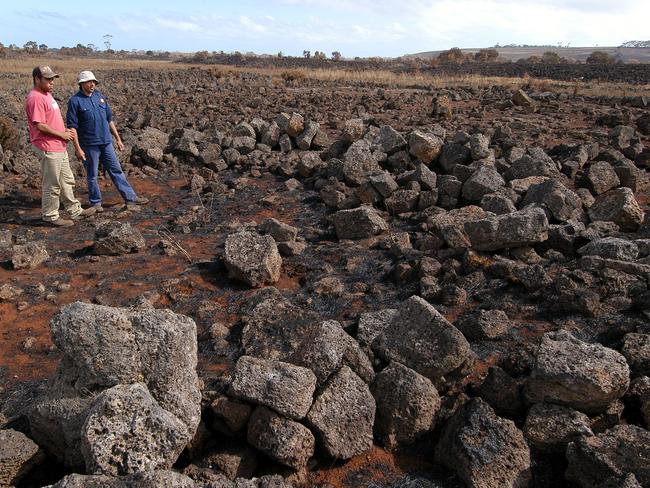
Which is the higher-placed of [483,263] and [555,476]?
[483,263]

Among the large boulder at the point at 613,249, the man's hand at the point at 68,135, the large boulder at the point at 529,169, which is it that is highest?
the man's hand at the point at 68,135

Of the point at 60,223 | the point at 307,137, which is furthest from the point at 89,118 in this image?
A: the point at 307,137

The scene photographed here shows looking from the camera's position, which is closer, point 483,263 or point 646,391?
→ point 646,391

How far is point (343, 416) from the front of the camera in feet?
10.6

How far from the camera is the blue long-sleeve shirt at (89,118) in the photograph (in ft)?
22.9

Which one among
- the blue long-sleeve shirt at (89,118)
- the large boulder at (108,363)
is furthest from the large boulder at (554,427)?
the blue long-sleeve shirt at (89,118)

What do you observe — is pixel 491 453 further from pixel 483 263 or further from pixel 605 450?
pixel 483 263

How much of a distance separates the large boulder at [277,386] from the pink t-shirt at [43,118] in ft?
15.4

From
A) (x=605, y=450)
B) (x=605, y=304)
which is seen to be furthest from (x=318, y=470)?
(x=605, y=304)

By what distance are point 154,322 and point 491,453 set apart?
206 cm

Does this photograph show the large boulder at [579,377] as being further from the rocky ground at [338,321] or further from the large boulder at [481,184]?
the large boulder at [481,184]

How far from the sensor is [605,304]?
4.60 meters

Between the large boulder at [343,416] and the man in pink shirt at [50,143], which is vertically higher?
the man in pink shirt at [50,143]

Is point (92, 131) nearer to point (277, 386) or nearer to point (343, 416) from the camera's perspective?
point (277, 386)
